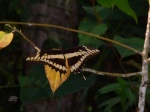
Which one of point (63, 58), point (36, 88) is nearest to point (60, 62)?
point (63, 58)

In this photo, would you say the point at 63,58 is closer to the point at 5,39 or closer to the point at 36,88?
the point at 5,39

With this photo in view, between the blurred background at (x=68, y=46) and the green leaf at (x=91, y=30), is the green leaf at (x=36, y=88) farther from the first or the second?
the green leaf at (x=91, y=30)

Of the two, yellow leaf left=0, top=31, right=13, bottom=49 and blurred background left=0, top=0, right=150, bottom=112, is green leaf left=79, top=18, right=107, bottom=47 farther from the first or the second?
yellow leaf left=0, top=31, right=13, bottom=49

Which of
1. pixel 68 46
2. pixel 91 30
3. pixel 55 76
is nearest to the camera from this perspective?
pixel 55 76

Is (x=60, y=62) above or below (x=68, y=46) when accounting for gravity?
above

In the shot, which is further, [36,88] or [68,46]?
[68,46]

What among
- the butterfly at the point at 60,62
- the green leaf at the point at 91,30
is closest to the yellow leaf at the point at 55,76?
the butterfly at the point at 60,62

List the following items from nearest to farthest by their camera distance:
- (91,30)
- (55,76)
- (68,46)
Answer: (55,76), (91,30), (68,46)

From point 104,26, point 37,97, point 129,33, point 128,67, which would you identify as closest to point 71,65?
point 104,26
